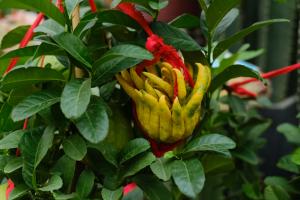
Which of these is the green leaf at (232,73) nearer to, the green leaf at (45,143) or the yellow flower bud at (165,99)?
the yellow flower bud at (165,99)

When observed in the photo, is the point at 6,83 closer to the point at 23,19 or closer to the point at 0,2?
the point at 0,2

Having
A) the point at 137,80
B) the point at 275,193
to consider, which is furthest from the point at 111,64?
the point at 275,193

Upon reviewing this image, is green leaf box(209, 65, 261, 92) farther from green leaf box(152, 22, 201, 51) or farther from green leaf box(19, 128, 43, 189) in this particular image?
green leaf box(19, 128, 43, 189)

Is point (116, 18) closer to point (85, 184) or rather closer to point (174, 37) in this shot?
point (174, 37)

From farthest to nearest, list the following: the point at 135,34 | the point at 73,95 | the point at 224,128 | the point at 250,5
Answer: the point at 250,5 → the point at 224,128 → the point at 135,34 → the point at 73,95

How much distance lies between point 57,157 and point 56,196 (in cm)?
7

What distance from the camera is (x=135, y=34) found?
52cm

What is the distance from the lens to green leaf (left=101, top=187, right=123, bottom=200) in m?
0.44

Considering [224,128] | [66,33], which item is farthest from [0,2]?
[224,128]

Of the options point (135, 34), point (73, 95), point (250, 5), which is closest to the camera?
point (73, 95)

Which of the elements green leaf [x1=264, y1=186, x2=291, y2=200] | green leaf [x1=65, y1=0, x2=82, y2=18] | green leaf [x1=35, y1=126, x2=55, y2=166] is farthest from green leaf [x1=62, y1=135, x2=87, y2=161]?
green leaf [x1=264, y1=186, x2=291, y2=200]

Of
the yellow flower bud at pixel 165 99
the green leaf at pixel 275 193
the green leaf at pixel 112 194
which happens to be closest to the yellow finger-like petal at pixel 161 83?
the yellow flower bud at pixel 165 99

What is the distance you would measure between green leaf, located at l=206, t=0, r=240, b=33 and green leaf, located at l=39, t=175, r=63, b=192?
211mm

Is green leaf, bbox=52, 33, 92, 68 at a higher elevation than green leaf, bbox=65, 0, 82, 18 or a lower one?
lower
